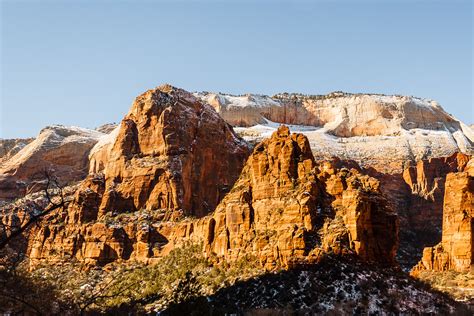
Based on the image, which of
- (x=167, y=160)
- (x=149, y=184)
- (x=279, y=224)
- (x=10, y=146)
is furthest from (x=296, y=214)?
(x=10, y=146)

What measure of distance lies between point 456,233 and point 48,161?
3806 inches

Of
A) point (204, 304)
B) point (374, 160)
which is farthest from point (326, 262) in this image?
point (374, 160)

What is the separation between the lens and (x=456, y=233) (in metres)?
120

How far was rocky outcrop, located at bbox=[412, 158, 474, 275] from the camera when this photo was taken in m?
116

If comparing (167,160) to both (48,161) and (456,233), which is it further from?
(456,233)

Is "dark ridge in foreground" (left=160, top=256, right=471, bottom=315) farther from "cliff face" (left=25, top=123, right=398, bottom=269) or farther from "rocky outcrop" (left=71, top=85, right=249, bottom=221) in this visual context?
"rocky outcrop" (left=71, top=85, right=249, bottom=221)

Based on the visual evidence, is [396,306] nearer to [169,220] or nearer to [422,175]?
[169,220]

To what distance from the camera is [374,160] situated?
184125 millimetres

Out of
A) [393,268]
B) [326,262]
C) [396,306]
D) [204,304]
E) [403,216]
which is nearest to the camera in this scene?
[204,304]

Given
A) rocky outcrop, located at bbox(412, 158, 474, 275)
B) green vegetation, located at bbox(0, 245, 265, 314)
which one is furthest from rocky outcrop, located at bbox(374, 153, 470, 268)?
green vegetation, located at bbox(0, 245, 265, 314)

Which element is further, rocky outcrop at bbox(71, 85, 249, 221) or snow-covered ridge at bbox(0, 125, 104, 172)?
snow-covered ridge at bbox(0, 125, 104, 172)

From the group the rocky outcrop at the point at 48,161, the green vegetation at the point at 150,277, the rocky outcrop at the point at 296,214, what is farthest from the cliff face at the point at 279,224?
the rocky outcrop at the point at 48,161

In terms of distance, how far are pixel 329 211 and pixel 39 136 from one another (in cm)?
11329

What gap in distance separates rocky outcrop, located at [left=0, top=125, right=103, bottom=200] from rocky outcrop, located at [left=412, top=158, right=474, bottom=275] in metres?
82.2
